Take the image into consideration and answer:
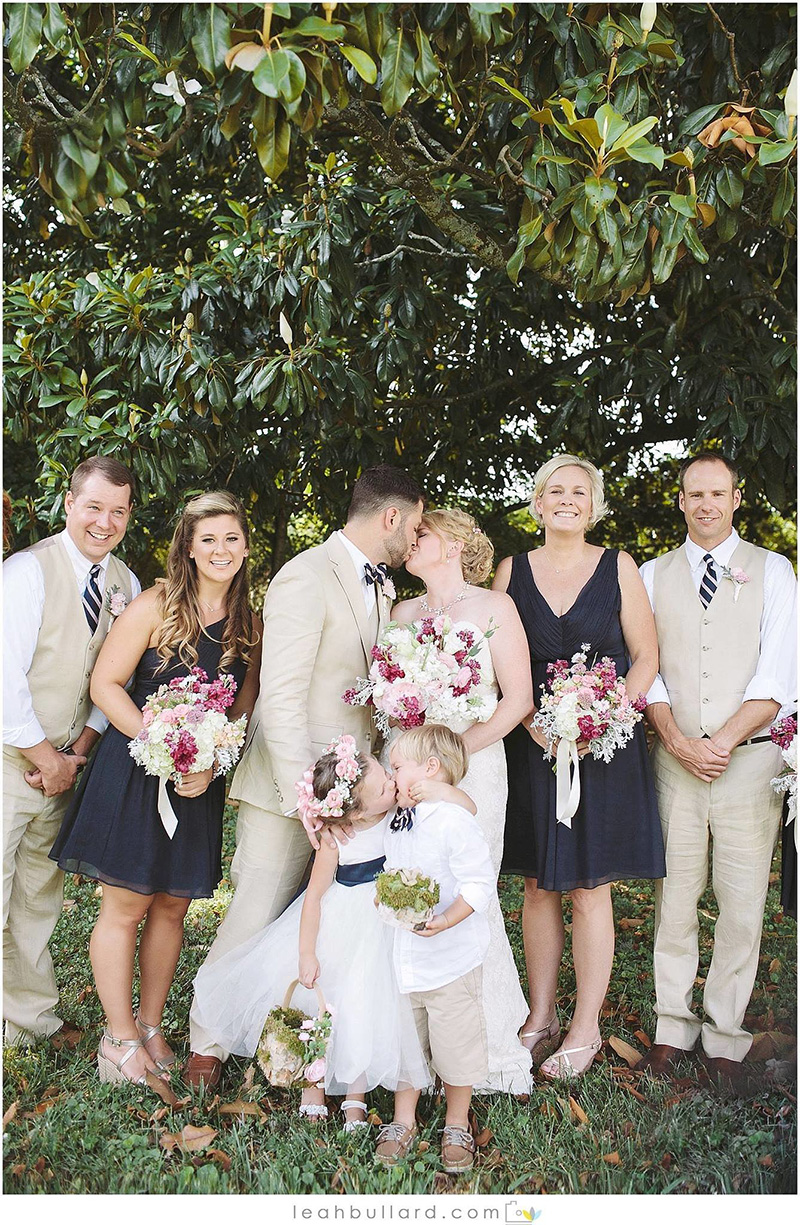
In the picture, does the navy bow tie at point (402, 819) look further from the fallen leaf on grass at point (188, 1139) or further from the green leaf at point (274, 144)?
the green leaf at point (274, 144)

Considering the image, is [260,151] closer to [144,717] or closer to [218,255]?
[144,717]

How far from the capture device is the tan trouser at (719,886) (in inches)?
154

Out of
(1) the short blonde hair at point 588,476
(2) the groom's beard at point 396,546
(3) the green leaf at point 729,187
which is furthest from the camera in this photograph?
(1) the short blonde hair at point 588,476

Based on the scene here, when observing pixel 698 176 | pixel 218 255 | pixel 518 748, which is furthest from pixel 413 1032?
pixel 218 255

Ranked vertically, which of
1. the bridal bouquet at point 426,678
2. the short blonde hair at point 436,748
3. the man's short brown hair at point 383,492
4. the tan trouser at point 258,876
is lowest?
the tan trouser at point 258,876

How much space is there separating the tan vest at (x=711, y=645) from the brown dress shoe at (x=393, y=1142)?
1.83 meters

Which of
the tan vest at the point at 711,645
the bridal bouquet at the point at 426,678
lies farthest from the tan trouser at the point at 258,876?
the tan vest at the point at 711,645

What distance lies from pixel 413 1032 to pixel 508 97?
11.0 feet

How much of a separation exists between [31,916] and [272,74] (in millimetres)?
3322

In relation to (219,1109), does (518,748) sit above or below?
above

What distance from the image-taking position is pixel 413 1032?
346cm

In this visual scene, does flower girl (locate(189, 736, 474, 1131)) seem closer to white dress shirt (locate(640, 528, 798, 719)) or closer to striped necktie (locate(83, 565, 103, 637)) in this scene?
striped necktie (locate(83, 565, 103, 637))

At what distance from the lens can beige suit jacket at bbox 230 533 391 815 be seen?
3535mm

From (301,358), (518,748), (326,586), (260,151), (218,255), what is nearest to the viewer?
(260,151)
